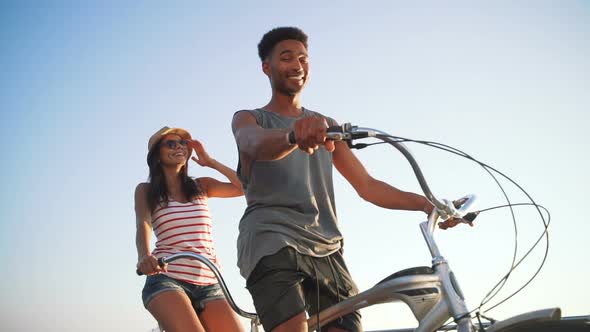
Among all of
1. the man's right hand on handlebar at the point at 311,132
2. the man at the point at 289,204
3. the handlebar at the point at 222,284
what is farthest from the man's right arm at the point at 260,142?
the handlebar at the point at 222,284

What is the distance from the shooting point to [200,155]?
555 centimetres

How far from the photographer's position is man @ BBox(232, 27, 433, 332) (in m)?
2.88

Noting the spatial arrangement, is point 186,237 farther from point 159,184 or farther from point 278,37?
point 278,37

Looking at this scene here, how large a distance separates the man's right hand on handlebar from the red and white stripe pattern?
2.54 metres

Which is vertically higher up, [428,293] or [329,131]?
[329,131]

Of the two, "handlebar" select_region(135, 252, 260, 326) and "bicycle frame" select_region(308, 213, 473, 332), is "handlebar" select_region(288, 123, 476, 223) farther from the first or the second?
"handlebar" select_region(135, 252, 260, 326)

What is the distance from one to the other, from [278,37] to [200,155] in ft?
7.16

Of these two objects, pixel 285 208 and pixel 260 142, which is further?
pixel 285 208

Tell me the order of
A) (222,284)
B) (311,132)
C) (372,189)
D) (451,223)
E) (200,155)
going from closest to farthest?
(311,132), (451,223), (372,189), (222,284), (200,155)

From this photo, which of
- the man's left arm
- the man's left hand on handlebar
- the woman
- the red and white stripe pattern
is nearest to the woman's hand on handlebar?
the woman

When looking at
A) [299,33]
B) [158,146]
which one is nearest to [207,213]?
[158,146]

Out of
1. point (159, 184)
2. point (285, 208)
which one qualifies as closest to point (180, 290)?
point (159, 184)

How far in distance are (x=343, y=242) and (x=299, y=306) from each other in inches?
21.2

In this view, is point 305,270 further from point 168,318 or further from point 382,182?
point 168,318
